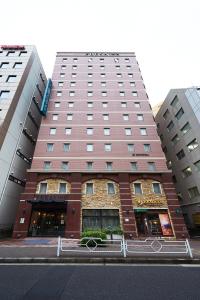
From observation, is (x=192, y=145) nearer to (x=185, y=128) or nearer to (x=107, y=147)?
(x=185, y=128)

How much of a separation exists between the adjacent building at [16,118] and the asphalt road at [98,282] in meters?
18.3

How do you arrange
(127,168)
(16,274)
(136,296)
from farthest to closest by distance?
1. (127,168)
2. (16,274)
3. (136,296)

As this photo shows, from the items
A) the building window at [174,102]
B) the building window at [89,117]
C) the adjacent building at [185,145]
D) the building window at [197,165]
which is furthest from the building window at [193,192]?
the building window at [89,117]

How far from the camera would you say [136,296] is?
5.04m

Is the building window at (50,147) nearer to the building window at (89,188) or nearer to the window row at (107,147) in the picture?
the window row at (107,147)

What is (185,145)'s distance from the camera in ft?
98.2

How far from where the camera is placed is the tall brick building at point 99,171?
22.7 m

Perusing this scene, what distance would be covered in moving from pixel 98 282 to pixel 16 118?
26329mm

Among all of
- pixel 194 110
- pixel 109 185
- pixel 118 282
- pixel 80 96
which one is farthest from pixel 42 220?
pixel 194 110

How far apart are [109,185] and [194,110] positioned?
1814 centimetres

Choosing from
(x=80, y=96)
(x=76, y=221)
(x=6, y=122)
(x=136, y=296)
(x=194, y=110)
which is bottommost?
(x=136, y=296)

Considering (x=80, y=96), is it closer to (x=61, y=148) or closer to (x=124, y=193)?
(x=61, y=148)

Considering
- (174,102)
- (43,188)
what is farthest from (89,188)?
(174,102)

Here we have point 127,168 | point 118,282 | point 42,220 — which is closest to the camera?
point 118,282
